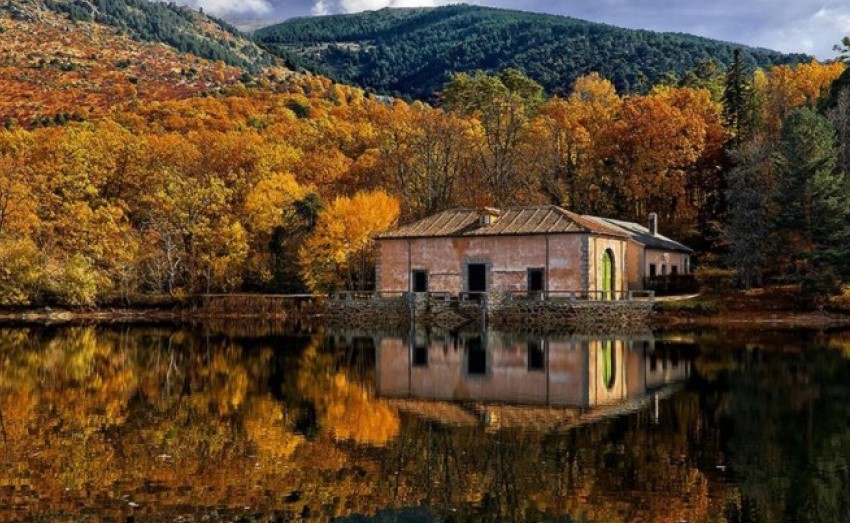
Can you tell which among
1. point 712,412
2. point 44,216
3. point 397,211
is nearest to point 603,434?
point 712,412

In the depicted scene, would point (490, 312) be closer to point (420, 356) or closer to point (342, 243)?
point (420, 356)

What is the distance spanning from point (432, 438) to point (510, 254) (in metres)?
31.4

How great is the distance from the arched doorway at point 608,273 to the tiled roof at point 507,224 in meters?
1.25

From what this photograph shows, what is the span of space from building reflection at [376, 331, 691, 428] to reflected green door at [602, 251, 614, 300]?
10.3m

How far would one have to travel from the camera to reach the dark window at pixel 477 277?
47.6 m

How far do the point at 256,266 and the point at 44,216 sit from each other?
614 inches

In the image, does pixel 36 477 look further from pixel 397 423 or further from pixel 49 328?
pixel 49 328

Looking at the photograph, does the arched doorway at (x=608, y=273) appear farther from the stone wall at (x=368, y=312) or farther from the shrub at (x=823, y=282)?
the stone wall at (x=368, y=312)

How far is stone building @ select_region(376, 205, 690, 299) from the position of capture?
45.5 m

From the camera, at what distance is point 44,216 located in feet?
204

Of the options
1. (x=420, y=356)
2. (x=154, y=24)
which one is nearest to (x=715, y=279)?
(x=420, y=356)

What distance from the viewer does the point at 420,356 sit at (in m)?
30.4

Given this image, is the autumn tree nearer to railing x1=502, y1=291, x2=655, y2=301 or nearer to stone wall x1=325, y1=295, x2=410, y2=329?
stone wall x1=325, y1=295, x2=410, y2=329

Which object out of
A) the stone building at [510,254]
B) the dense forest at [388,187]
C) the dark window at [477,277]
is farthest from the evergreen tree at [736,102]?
the dark window at [477,277]
